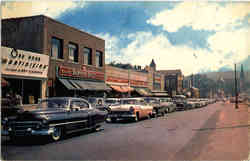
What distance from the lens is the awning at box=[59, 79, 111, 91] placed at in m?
23.3

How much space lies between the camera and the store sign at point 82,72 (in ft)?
78.0

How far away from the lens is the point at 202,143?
8.97m

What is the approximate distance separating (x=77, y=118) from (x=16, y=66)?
34.6 ft

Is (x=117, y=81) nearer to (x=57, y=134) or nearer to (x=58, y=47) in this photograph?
(x=58, y=47)

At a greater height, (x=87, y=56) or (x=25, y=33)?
(x=25, y=33)

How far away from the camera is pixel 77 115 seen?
1020 centimetres

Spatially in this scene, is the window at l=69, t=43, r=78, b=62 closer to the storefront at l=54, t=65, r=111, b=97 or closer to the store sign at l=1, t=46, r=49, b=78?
the storefront at l=54, t=65, r=111, b=97

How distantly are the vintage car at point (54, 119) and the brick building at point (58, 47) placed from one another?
40.4 feet

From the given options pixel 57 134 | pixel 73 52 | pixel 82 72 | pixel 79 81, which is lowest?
pixel 57 134

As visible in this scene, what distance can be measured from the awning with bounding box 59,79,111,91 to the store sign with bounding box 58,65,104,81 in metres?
0.64

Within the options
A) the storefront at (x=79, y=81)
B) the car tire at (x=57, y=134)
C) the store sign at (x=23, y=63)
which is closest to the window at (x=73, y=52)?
the storefront at (x=79, y=81)

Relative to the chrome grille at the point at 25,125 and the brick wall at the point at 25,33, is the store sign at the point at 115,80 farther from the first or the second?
the chrome grille at the point at 25,125

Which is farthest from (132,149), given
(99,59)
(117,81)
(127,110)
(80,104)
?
(117,81)

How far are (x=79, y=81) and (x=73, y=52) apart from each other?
3201 millimetres
